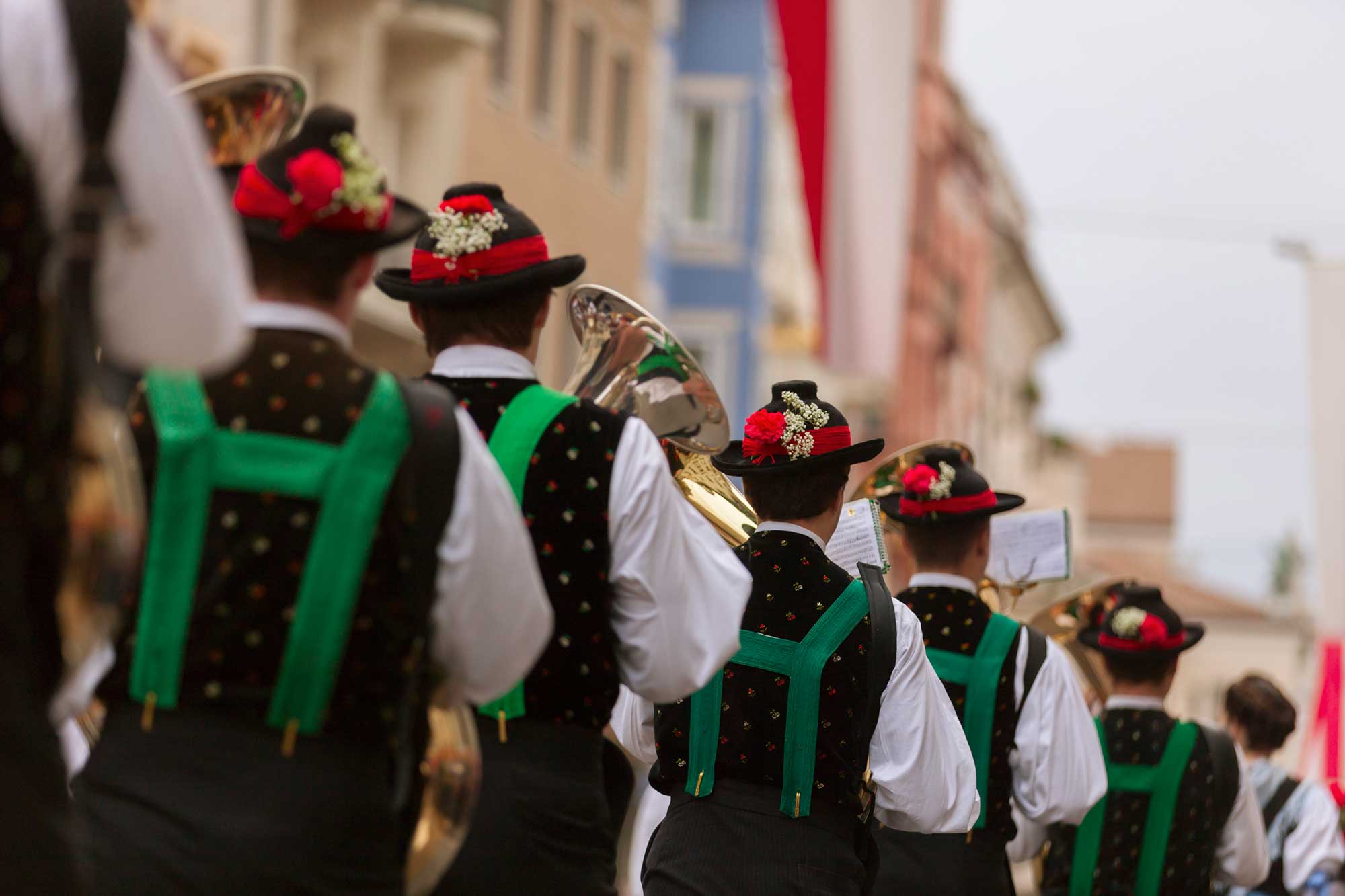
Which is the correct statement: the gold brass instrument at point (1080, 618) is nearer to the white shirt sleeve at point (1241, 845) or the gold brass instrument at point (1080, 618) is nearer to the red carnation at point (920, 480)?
the white shirt sleeve at point (1241, 845)

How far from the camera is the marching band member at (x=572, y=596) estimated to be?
12.1ft

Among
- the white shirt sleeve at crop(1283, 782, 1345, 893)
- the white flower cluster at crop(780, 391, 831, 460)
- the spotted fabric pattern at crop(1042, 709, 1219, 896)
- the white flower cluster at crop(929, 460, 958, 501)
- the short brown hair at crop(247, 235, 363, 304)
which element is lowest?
the white shirt sleeve at crop(1283, 782, 1345, 893)

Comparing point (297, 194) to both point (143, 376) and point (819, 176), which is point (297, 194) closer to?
point (143, 376)

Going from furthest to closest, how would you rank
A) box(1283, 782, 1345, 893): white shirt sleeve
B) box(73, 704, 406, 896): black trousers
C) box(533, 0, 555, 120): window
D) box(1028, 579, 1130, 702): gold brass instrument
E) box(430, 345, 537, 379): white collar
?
box(533, 0, 555, 120): window, box(1283, 782, 1345, 893): white shirt sleeve, box(1028, 579, 1130, 702): gold brass instrument, box(430, 345, 537, 379): white collar, box(73, 704, 406, 896): black trousers

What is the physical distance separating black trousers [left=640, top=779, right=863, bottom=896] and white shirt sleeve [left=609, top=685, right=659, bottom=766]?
30 cm

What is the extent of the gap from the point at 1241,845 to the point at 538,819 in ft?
13.3

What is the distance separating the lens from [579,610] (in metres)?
3.77

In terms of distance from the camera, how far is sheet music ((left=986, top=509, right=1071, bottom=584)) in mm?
6875

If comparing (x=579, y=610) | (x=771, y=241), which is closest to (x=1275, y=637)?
(x=771, y=241)

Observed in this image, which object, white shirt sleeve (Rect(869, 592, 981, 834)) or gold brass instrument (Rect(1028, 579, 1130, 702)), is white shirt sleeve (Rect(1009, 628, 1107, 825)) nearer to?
white shirt sleeve (Rect(869, 592, 981, 834))

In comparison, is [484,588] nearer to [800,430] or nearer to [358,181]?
[358,181]

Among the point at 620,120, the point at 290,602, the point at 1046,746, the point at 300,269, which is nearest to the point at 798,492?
the point at 1046,746

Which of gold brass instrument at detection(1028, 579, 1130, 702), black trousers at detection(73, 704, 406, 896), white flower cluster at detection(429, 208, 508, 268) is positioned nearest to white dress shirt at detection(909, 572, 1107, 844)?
gold brass instrument at detection(1028, 579, 1130, 702)

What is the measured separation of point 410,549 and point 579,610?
0.75 meters
